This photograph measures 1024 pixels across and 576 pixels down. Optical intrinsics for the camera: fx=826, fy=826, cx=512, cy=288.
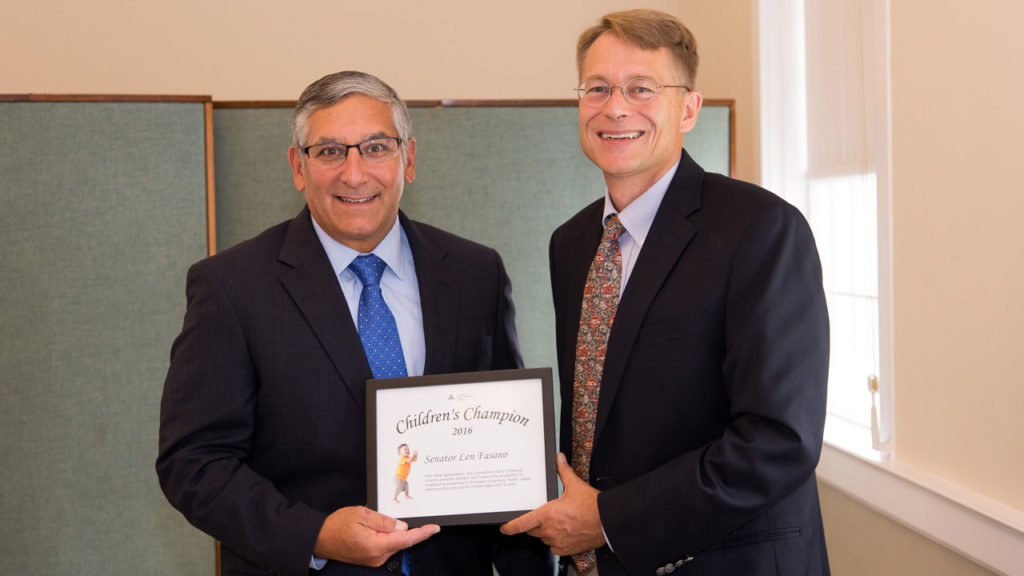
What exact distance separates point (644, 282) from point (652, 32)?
1.72 feet

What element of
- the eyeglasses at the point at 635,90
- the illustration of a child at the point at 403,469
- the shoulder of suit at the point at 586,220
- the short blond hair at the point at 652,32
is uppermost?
the short blond hair at the point at 652,32

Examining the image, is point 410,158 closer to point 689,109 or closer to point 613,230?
point 613,230

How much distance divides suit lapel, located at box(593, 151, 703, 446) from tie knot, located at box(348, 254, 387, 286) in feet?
1.84

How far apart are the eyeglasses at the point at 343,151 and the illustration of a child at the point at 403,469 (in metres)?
0.64

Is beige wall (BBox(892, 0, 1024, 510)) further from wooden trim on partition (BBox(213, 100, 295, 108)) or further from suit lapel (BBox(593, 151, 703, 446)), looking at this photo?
wooden trim on partition (BBox(213, 100, 295, 108))

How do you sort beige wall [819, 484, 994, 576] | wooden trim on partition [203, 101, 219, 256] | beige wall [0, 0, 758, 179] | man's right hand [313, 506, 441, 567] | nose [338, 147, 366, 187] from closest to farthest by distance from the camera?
man's right hand [313, 506, 441, 567] < nose [338, 147, 366, 187] < beige wall [819, 484, 994, 576] < wooden trim on partition [203, 101, 219, 256] < beige wall [0, 0, 758, 179]

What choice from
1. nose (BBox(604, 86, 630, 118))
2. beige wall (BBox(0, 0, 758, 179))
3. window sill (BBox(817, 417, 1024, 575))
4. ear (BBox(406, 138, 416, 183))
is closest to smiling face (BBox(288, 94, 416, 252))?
ear (BBox(406, 138, 416, 183))

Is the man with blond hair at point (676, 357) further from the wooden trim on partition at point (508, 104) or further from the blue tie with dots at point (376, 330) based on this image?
the wooden trim on partition at point (508, 104)

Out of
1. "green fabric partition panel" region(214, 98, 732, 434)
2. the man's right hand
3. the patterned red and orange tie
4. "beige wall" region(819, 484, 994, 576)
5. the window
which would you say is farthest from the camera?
"green fabric partition panel" region(214, 98, 732, 434)

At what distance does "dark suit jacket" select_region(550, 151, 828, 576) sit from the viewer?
1.46m

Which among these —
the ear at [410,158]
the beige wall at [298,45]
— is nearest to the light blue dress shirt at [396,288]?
the ear at [410,158]

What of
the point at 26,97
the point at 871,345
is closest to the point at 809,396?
the point at 871,345

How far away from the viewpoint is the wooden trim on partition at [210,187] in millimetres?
2900

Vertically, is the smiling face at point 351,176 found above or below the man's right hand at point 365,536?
above
